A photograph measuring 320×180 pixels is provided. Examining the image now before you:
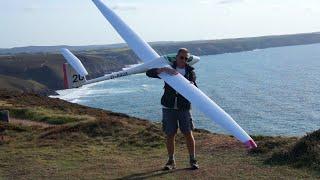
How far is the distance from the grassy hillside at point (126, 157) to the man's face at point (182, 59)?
211 cm

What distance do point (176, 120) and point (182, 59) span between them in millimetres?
1221

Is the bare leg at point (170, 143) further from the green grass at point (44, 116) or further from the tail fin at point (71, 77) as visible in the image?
the green grass at point (44, 116)

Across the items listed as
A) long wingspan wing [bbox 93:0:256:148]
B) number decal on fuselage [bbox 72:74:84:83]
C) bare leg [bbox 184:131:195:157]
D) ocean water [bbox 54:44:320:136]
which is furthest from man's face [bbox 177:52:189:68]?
ocean water [bbox 54:44:320:136]

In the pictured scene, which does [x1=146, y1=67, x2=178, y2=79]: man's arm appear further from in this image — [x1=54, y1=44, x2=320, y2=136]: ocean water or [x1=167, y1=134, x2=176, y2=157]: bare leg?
[x1=54, y1=44, x2=320, y2=136]: ocean water

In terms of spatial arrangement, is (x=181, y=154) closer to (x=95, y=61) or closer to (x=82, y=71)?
(x=82, y=71)

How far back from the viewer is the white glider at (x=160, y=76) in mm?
8719

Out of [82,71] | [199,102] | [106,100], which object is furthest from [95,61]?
[199,102]

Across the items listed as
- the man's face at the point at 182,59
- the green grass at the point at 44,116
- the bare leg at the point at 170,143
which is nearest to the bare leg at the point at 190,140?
the bare leg at the point at 170,143

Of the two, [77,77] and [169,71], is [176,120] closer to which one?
Result: [169,71]

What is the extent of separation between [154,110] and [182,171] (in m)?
59.8

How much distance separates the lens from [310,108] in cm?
6731

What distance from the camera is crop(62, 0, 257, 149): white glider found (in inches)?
343

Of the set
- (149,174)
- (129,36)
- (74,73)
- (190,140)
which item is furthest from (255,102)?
(149,174)

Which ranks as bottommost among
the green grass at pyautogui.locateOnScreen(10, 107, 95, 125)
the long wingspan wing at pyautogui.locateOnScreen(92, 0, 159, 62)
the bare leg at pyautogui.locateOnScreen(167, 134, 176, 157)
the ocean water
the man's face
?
the ocean water
